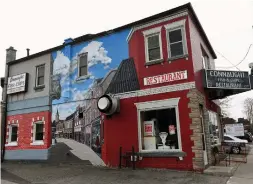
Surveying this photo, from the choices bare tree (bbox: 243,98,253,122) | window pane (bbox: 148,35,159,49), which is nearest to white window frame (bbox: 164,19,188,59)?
window pane (bbox: 148,35,159,49)

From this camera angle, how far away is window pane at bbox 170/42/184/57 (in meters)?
11.4

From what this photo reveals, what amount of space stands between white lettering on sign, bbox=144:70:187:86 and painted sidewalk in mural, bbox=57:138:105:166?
445cm

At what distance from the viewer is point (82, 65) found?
14289mm

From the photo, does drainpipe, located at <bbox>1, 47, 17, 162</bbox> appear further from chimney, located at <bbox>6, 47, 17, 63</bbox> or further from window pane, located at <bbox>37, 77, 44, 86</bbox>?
window pane, located at <bbox>37, 77, 44, 86</bbox>

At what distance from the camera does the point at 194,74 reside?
10852mm

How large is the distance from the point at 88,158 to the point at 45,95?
4.89m

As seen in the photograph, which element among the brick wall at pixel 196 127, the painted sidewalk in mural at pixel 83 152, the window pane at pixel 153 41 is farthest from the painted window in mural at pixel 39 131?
the brick wall at pixel 196 127

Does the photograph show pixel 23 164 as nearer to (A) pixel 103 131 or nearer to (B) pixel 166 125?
(A) pixel 103 131

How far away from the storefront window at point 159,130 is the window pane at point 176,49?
256 centimetres

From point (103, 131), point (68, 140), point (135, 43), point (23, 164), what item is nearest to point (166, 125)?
point (103, 131)

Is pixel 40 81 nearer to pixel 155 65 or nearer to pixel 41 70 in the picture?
Answer: pixel 41 70

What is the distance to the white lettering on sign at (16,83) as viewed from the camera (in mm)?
16172

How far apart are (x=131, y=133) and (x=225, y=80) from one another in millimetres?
5020

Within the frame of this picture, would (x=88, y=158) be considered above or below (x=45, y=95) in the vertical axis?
below
